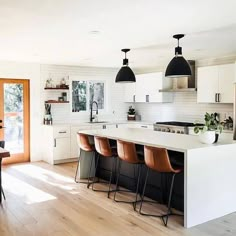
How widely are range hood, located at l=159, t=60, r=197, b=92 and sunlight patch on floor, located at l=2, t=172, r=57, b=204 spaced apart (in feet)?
12.8

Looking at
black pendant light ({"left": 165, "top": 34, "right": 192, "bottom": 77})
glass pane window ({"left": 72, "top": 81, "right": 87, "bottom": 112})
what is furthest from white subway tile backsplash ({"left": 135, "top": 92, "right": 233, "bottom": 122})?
black pendant light ({"left": 165, "top": 34, "right": 192, "bottom": 77})

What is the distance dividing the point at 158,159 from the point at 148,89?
451 centimetres

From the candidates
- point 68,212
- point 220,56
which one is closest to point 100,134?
point 68,212

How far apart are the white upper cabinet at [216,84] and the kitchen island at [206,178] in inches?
91.7

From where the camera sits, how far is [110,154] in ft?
15.7

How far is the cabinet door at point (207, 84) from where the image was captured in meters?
6.36

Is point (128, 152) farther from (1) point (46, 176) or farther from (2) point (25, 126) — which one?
(2) point (25, 126)

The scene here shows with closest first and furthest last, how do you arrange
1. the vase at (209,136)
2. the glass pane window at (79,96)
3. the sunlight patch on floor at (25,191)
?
the vase at (209,136), the sunlight patch on floor at (25,191), the glass pane window at (79,96)

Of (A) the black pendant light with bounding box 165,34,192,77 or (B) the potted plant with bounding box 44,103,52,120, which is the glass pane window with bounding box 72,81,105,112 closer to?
(B) the potted plant with bounding box 44,103,52,120

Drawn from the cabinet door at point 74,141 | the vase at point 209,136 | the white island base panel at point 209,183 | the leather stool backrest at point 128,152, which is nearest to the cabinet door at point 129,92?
the cabinet door at point 74,141

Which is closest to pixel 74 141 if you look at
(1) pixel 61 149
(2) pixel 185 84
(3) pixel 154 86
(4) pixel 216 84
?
(1) pixel 61 149

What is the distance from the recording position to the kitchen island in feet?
11.8

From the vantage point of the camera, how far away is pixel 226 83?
6.13m

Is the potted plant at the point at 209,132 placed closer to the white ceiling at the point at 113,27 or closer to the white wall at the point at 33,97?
the white ceiling at the point at 113,27
